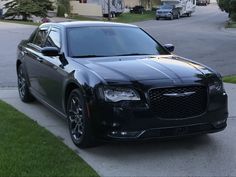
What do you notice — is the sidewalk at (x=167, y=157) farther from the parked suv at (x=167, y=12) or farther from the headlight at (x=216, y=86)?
the parked suv at (x=167, y=12)

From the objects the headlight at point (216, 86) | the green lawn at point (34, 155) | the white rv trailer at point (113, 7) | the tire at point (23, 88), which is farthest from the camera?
the white rv trailer at point (113, 7)

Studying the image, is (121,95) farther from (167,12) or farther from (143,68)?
(167,12)

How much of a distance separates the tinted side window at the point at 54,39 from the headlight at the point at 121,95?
1.82 m

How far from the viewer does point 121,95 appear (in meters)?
5.65

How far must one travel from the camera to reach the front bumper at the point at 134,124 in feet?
18.4

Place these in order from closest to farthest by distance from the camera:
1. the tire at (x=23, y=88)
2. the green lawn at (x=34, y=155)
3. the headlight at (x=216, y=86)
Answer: the green lawn at (x=34, y=155), the headlight at (x=216, y=86), the tire at (x=23, y=88)

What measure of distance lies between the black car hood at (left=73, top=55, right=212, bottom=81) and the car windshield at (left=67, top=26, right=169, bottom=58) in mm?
302

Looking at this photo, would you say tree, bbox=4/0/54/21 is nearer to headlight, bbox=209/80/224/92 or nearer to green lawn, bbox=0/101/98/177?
green lawn, bbox=0/101/98/177

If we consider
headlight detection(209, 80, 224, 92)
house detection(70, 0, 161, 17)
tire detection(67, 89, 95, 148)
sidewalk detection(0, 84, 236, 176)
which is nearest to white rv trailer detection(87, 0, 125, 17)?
house detection(70, 0, 161, 17)

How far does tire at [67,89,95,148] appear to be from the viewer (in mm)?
5926

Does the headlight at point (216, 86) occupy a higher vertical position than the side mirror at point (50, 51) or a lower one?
lower

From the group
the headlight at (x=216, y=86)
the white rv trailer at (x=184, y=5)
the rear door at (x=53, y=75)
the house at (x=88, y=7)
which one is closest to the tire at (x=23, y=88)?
the rear door at (x=53, y=75)

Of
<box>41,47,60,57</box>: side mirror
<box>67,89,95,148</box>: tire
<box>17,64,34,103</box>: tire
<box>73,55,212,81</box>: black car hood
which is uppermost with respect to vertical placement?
<box>41,47,60,57</box>: side mirror

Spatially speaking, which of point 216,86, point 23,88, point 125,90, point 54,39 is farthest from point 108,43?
point 23,88
